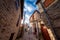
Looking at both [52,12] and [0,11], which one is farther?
[52,12]

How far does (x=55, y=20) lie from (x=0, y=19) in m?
2.34

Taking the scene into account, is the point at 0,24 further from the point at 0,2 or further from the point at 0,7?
the point at 0,2

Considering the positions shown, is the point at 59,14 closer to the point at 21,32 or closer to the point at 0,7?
the point at 0,7

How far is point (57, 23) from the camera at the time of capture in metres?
2.83

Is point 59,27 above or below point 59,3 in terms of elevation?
below

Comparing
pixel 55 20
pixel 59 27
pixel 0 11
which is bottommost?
pixel 59 27

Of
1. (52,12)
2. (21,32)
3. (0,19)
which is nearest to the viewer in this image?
(0,19)

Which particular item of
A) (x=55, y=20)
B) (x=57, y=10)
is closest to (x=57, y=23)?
(x=55, y=20)

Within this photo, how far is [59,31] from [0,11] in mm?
2454

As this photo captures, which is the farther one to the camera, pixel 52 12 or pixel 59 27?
pixel 52 12

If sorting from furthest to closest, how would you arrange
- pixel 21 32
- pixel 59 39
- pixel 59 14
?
pixel 21 32 < pixel 59 14 < pixel 59 39

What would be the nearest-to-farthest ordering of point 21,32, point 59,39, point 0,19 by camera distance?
point 59,39, point 0,19, point 21,32

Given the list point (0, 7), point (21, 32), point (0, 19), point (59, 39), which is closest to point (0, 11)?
point (0, 7)

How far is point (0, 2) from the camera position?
2857mm
